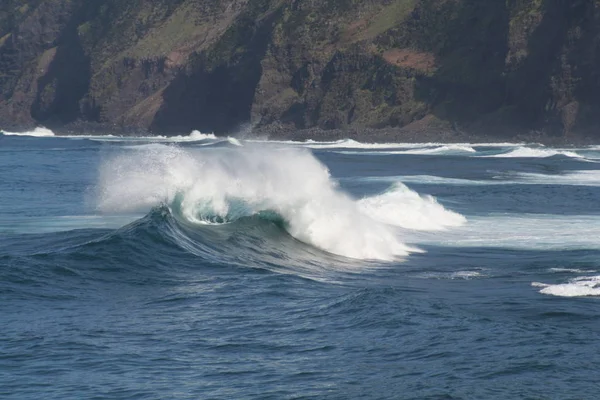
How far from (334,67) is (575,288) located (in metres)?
89.1

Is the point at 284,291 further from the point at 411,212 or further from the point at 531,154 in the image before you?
the point at 531,154

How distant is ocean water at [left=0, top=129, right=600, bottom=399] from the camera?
11.4m

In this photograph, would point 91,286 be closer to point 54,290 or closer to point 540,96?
point 54,290

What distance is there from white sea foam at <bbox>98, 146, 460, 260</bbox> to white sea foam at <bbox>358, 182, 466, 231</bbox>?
0.09 ft

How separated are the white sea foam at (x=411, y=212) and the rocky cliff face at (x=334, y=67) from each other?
56114 millimetres

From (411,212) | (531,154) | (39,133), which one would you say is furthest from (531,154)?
(39,133)

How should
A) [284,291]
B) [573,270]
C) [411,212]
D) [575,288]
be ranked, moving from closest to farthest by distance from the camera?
1. [284,291]
2. [575,288]
3. [573,270]
4. [411,212]

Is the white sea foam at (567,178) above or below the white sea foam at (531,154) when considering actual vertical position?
below

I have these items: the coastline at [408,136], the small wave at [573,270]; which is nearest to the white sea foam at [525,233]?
the small wave at [573,270]

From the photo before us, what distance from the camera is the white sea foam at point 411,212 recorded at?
28.5 metres

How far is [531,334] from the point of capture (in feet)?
43.3

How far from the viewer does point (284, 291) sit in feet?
52.7

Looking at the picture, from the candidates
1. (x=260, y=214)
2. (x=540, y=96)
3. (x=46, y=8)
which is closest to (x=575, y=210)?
(x=260, y=214)

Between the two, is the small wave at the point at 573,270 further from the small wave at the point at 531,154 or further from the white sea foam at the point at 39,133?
the white sea foam at the point at 39,133
